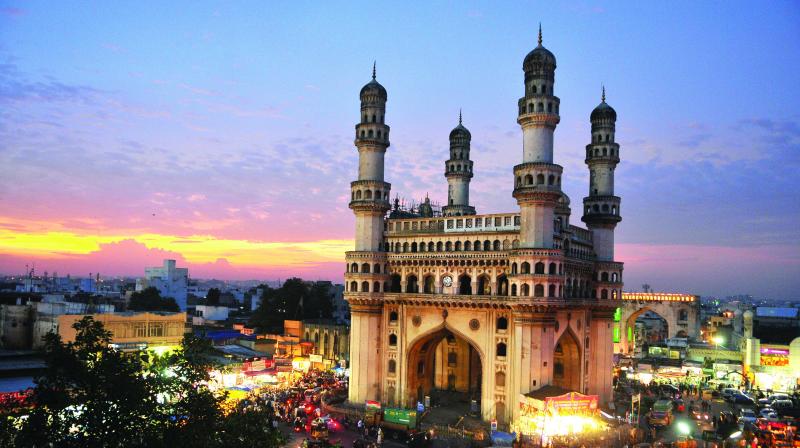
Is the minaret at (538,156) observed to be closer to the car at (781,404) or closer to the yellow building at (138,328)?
the car at (781,404)

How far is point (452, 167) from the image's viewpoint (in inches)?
2092

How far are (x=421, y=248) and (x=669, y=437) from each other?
717 inches

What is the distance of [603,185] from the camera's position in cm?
4594

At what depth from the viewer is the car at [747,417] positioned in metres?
37.7

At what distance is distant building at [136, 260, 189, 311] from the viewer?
115125 mm

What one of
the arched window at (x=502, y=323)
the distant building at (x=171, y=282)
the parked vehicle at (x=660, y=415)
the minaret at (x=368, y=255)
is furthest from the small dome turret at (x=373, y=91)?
the distant building at (x=171, y=282)

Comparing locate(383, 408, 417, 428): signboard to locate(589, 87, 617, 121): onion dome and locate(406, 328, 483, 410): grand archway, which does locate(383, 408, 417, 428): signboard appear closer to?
locate(406, 328, 483, 410): grand archway

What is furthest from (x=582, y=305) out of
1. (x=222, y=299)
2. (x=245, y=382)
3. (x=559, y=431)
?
(x=222, y=299)

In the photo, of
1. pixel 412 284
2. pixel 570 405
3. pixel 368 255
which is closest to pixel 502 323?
pixel 570 405

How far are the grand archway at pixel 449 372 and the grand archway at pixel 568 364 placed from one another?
537cm

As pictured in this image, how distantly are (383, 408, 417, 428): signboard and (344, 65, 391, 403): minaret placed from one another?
6.89 meters

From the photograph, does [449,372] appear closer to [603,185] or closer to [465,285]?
[465,285]

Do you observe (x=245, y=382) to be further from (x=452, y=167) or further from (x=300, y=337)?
(x=452, y=167)

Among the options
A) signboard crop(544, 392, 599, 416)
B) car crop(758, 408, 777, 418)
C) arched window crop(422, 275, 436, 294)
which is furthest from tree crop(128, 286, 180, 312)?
car crop(758, 408, 777, 418)
